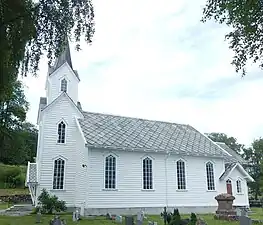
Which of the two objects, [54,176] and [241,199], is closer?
[54,176]

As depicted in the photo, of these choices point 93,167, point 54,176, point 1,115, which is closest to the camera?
point 93,167

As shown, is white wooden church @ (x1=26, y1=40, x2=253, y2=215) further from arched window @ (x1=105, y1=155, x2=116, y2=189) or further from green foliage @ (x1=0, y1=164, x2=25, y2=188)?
green foliage @ (x1=0, y1=164, x2=25, y2=188)

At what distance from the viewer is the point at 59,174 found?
24.3 m

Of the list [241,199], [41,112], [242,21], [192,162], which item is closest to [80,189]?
[41,112]

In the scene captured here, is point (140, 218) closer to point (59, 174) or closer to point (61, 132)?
point (59, 174)

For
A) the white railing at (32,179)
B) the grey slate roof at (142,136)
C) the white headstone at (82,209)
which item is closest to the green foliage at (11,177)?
the white railing at (32,179)

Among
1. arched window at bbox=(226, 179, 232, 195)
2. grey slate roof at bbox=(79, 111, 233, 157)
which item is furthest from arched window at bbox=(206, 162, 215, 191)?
arched window at bbox=(226, 179, 232, 195)

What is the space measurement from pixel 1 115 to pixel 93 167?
17.8 meters

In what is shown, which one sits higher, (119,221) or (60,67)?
(60,67)

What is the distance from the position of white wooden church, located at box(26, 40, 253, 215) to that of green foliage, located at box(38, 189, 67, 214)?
139cm

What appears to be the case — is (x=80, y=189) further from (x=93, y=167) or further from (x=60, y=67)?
(x=60, y=67)

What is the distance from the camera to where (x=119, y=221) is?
1845cm

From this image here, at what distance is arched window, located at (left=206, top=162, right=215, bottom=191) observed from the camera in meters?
26.9

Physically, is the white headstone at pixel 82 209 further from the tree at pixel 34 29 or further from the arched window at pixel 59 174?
the tree at pixel 34 29
